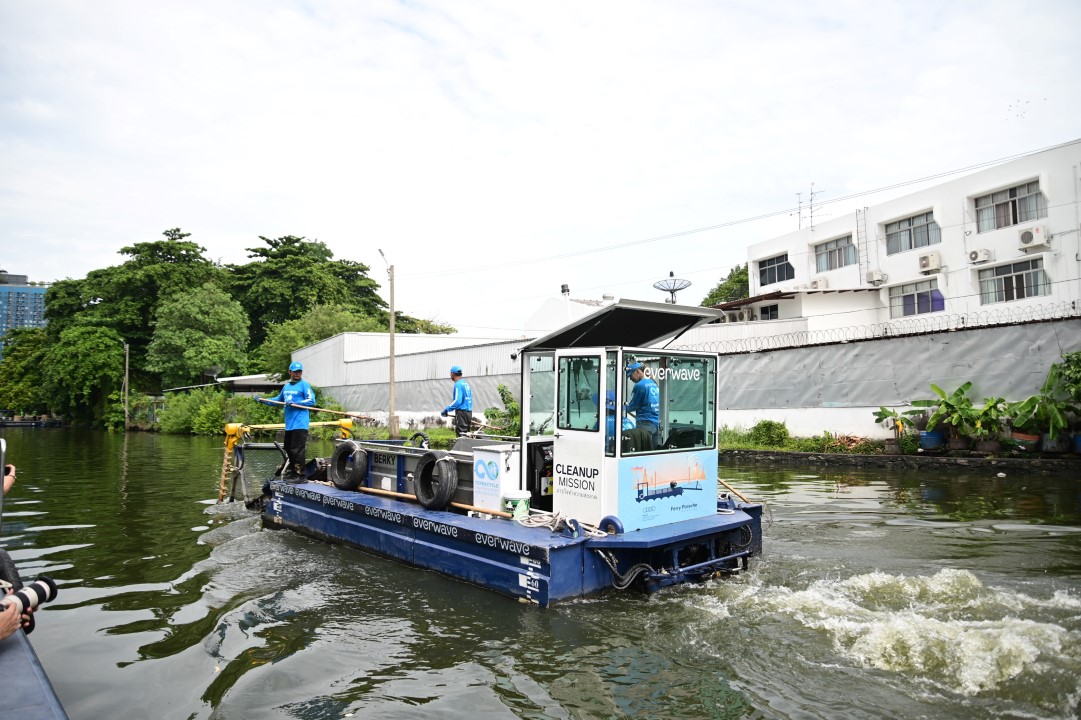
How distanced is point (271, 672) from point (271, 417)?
32772mm

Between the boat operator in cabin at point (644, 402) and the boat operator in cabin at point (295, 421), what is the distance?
534cm

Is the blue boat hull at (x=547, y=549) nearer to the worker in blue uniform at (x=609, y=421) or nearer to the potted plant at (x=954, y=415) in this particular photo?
the worker in blue uniform at (x=609, y=421)

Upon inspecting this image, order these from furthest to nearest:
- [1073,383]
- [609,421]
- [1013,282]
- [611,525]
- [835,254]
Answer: [835,254], [1013,282], [1073,383], [609,421], [611,525]

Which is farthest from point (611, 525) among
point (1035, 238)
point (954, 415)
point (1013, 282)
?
point (1013, 282)

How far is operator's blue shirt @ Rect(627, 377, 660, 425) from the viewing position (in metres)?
6.68

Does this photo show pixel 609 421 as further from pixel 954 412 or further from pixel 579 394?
pixel 954 412

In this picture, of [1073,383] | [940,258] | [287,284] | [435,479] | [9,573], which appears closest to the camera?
[9,573]

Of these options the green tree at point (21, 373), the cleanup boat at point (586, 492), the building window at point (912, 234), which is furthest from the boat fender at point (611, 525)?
the green tree at point (21, 373)

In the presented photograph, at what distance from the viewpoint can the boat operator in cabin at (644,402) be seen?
21.7ft

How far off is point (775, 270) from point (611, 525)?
105 feet

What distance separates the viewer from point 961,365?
17.2 metres

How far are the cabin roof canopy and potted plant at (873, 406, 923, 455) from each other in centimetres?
1182

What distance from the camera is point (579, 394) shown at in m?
6.77

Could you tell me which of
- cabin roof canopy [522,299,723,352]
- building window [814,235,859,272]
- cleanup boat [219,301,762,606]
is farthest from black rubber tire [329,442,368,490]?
building window [814,235,859,272]
